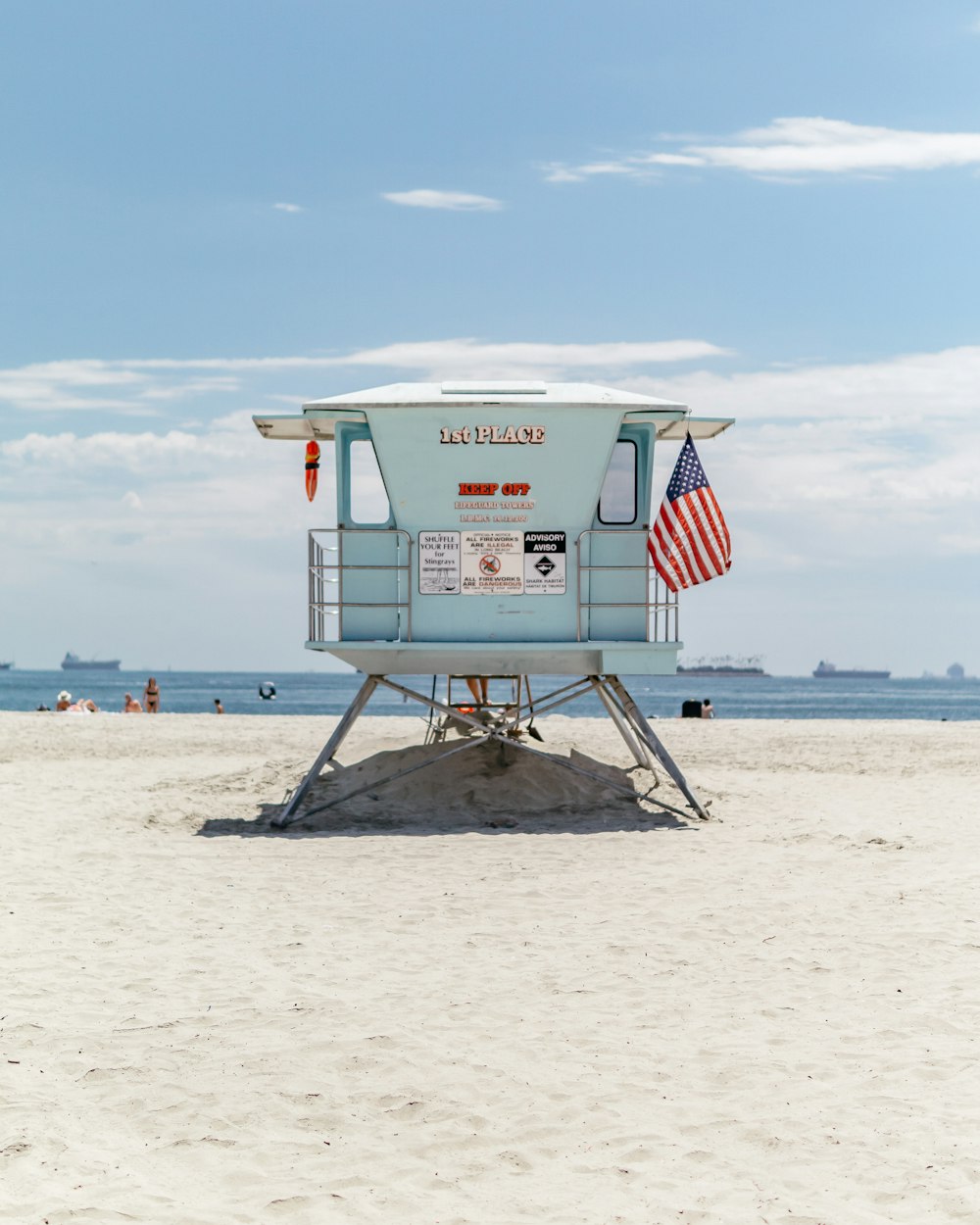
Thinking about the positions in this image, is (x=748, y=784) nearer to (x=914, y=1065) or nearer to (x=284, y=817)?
(x=284, y=817)

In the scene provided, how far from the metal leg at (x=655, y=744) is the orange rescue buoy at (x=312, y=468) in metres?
4.15

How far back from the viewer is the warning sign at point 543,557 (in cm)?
1456

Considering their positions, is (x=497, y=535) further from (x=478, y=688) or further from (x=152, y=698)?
(x=152, y=698)

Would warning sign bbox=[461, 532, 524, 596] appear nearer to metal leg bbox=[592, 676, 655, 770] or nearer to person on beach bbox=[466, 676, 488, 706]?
metal leg bbox=[592, 676, 655, 770]

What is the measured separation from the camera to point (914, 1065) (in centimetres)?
652

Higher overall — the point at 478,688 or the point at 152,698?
the point at 478,688

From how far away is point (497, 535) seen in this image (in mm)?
14555

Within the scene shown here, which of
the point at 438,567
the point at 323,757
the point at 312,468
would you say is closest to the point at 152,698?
the point at 323,757

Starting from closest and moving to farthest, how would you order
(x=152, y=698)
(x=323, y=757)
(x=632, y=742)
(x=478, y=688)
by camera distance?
(x=323, y=757) → (x=632, y=742) → (x=478, y=688) → (x=152, y=698)

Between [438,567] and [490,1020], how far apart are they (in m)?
7.80

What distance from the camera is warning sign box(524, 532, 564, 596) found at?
47.8 feet

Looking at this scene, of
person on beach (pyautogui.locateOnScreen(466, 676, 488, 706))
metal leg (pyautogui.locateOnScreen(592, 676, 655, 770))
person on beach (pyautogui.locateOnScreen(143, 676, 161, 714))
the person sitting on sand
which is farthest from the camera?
person on beach (pyautogui.locateOnScreen(143, 676, 161, 714))

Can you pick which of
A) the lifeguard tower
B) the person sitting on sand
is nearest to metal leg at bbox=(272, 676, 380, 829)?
the lifeguard tower

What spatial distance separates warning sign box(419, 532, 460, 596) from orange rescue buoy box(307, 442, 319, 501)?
57.5 inches
